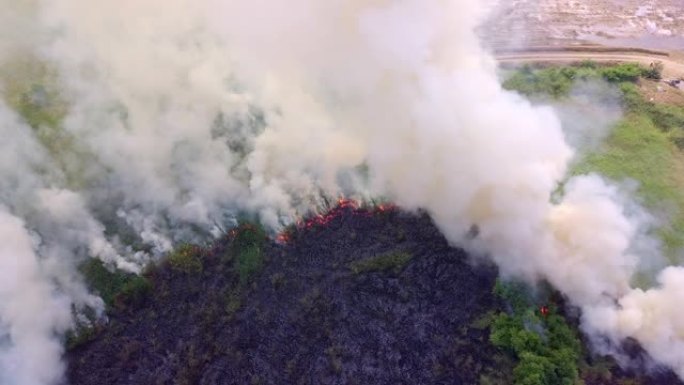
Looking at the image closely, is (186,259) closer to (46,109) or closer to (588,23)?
(46,109)

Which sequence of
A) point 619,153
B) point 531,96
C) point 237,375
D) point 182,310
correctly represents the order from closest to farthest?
1. point 237,375
2. point 182,310
3. point 619,153
4. point 531,96

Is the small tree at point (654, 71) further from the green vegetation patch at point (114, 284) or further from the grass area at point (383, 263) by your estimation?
the green vegetation patch at point (114, 284)

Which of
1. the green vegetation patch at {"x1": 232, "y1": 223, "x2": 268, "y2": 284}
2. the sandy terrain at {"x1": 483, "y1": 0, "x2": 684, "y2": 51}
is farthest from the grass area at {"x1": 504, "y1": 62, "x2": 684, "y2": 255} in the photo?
the green vegetation patch at {"x1": 232, "y1": 223, "x2": 268, "y2": 284}

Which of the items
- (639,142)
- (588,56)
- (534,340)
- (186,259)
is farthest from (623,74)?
(186,259)

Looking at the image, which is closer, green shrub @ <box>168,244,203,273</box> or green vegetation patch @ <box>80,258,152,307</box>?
green vegetation patch @ <box>80,258,152,307</box>

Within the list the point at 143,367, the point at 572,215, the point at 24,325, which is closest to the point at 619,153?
the point at 572,215

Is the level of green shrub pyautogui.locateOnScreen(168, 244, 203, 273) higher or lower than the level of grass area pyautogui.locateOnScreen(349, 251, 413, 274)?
lower

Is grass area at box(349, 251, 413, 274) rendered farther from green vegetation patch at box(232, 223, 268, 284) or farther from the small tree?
the small tree

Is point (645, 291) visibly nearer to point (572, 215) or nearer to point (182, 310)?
point (572, 215)
